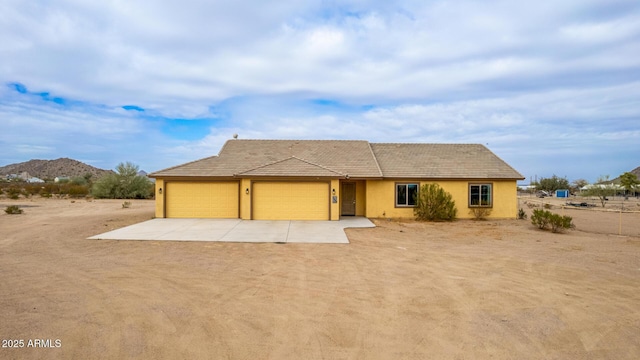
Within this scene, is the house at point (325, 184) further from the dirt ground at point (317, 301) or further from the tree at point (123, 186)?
the tree at point (123, 186)

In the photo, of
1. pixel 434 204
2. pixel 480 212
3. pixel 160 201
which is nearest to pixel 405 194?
pixel 434 204

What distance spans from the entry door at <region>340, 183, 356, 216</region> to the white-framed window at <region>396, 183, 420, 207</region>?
2.43 metres

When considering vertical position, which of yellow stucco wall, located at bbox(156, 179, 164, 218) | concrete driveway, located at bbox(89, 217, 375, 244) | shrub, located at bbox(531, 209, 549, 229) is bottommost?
concrete driveway, located at bbox(89, 217, 375, 244)

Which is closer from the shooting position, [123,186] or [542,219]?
[542,219]

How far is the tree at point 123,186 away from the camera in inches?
1467

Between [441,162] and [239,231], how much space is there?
12492 mm

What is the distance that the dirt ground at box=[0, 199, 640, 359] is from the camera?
477 cm

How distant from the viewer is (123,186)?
37688mm

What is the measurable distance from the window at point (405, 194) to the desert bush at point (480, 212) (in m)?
3.24

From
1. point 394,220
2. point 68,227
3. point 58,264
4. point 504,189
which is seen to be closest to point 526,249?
point 394,220

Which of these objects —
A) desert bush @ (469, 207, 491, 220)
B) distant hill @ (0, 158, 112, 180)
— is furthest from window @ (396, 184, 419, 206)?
distant hill @ (0, 158, 112, 180)

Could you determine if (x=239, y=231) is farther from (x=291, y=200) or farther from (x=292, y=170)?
(x=292, y=170)

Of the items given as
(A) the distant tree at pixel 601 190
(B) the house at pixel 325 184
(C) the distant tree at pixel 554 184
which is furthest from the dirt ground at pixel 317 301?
(C) the distant tree at pixel 554 184

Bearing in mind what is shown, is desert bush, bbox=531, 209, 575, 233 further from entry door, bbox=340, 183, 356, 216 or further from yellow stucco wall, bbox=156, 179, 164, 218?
yellow stucco wall, bbox=156, 179, 164, 218
